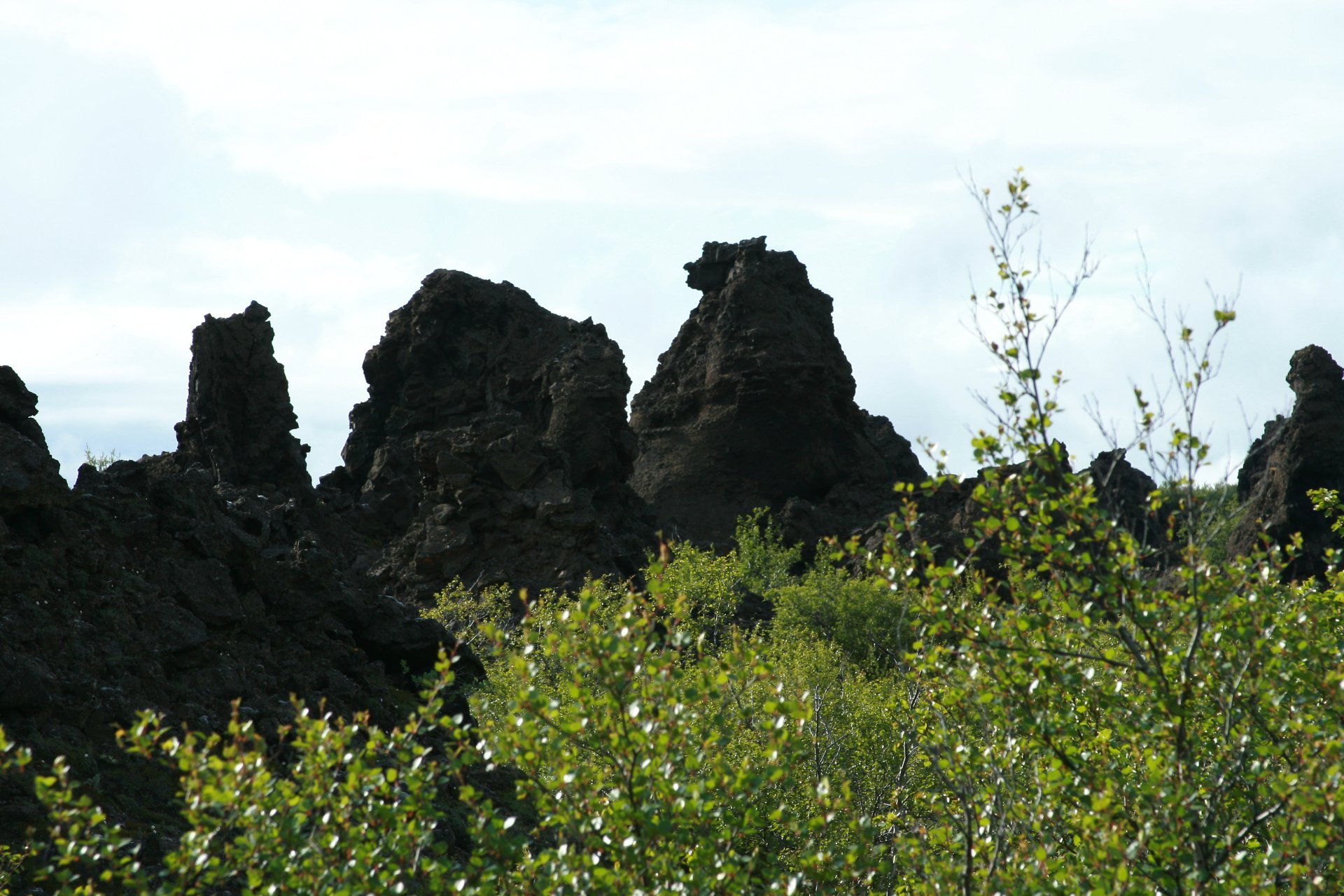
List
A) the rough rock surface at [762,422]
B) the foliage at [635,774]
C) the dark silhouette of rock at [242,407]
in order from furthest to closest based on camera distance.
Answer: the rough rock surface at [762,422] → the dark silhouette of rock at [242,407] → the foliage at [635,774]

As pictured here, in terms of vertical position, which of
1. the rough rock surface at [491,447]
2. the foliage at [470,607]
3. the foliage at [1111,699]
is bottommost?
the foliage at [1111,699]

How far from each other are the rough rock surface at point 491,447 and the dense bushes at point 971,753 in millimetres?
31391

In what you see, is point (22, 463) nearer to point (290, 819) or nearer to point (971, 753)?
point (290, 819)

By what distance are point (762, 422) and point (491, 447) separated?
76.5 ft

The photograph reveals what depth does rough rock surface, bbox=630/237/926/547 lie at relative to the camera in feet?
205

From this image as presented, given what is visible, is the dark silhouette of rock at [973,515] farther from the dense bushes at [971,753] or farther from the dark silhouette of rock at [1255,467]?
the dark silhouette of rock at [1255,467]

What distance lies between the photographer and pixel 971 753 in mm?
8664

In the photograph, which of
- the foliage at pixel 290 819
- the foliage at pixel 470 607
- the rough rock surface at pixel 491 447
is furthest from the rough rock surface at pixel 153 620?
the rough rock surface at pixel 491 447

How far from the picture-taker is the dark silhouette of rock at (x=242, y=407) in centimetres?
→ 5138

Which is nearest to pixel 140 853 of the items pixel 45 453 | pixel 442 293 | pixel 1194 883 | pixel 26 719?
pixel 26 719

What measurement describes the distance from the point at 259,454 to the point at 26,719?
128 feet

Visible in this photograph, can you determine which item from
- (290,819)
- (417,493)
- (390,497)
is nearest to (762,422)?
(417,493)

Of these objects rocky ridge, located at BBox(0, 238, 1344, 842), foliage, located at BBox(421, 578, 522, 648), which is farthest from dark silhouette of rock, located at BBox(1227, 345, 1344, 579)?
foliage, located at BBox(421, 578, 522, 648)

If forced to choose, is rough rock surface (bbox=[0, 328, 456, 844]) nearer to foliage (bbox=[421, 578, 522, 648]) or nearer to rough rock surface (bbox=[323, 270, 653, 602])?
foliage (bbox=[421, 578, 522, 648])
